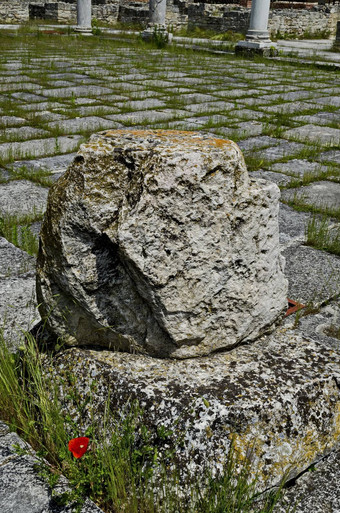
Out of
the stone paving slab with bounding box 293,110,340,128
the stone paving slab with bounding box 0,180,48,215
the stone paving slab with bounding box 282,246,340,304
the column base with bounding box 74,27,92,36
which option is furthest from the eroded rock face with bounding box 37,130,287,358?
the column base with bounding box 74,27,92,36

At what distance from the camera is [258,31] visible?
49.0 ft

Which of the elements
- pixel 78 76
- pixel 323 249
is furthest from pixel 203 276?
pixel 78 76

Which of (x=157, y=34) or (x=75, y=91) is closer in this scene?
(x=75, y=91)

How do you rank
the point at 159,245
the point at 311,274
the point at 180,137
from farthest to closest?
the point at 311,274 → the point at 180,137 → the point at 159,245

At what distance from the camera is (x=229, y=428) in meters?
1.86

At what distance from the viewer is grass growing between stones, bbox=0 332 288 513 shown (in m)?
1.67

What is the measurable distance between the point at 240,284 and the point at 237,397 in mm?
401

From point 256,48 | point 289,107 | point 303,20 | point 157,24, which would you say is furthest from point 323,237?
point 303,20

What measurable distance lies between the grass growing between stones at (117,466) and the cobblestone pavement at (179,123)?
0.49m

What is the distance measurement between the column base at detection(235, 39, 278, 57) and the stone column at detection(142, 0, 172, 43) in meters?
2.24

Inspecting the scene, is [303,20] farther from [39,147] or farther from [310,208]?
[310,208]

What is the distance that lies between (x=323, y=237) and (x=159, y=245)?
2462mm

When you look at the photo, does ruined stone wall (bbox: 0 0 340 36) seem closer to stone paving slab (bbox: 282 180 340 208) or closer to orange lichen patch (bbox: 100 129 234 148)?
stone paving slab (bbox: 282 180 340 208)

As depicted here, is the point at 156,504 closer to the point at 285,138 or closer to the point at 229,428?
the point at 229,428
